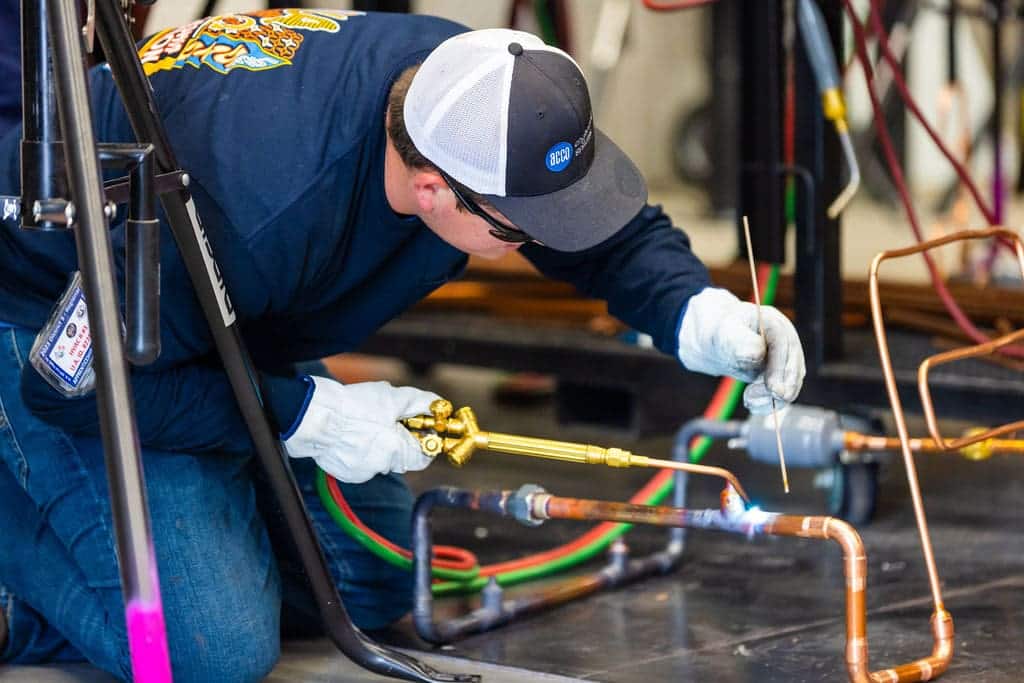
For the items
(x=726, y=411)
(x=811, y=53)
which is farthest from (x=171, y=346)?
(x=811, y=53)

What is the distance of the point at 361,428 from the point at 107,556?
0.40 meters

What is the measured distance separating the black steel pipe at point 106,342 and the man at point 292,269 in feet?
1.51

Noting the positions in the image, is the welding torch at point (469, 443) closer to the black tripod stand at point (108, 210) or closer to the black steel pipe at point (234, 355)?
the black steel pipe at point (234, 355)

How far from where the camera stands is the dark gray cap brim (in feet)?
5.82

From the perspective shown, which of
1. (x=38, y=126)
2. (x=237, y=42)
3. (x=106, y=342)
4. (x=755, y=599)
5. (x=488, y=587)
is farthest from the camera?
(x=755, y=599)

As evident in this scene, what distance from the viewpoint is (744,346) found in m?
1.97

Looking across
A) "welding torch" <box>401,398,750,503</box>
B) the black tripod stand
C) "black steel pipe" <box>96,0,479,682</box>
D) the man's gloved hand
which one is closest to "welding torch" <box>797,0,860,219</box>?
the man's gloved hand

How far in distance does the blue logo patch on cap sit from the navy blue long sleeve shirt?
0.84 feet

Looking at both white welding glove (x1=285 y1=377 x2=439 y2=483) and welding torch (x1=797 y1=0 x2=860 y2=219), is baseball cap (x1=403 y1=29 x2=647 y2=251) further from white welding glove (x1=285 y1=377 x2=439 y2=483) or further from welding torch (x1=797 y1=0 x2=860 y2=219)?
welding torch (x1=797 y1=0 x2=860 y2=219)

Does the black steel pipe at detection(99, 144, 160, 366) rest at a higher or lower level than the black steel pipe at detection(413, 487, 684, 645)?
higher

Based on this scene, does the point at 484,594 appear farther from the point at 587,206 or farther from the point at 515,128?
the point at 515,128

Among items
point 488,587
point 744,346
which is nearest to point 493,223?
point 744,346

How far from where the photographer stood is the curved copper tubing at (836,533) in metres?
1.81

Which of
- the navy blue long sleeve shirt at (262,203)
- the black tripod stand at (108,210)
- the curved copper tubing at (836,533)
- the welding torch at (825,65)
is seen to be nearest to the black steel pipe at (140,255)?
the black tripod stand at (108,210)
